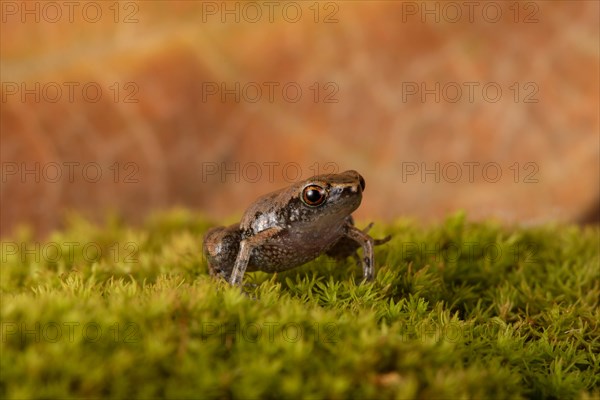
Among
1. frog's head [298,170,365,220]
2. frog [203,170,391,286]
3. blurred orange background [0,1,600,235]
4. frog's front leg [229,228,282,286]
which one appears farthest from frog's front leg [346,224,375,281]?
blurred orange background [0,1,600,235]

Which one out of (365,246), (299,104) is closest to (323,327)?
(365,246)

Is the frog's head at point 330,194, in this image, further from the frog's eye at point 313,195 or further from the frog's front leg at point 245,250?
the frog's front leg at point 245,250

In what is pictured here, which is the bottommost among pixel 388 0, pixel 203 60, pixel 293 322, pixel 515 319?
pixel 515 319

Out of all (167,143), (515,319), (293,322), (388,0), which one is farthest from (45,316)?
(388,0)

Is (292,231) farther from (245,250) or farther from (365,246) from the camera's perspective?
(365,246)

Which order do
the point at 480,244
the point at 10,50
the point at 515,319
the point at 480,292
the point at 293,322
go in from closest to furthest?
the point at 293,322, the point at 515,319, the point at 480,292, the point at 480,244, the point at 10,50

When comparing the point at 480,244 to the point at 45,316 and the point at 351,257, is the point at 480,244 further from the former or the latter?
the point at 45,316

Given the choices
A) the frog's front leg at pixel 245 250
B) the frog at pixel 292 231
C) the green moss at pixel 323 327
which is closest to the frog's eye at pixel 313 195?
the frog at pixel 292 231

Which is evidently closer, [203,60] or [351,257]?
[351,257]
